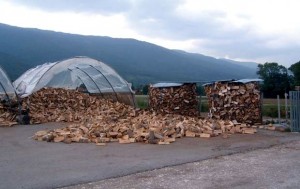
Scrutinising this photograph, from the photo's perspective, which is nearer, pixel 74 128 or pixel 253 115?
pixel 74 128

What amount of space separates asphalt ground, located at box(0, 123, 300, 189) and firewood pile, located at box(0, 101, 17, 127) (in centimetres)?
445

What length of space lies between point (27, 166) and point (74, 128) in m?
5.45

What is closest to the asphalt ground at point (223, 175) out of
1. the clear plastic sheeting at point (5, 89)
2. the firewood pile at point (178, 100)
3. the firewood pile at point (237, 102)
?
the firewood pile at point (237, 102)

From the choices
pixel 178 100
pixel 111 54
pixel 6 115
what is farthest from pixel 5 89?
pixel 111 54

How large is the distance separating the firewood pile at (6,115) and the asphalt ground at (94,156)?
445 cm

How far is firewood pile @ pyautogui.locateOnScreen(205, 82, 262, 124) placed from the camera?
16.7m

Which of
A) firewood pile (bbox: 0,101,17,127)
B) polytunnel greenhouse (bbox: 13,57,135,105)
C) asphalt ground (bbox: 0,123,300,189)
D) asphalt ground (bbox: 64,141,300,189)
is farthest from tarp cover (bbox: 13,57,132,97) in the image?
asphalt ground (bbox: 64,141,300,189)

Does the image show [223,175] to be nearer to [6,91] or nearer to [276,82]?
[6,91]

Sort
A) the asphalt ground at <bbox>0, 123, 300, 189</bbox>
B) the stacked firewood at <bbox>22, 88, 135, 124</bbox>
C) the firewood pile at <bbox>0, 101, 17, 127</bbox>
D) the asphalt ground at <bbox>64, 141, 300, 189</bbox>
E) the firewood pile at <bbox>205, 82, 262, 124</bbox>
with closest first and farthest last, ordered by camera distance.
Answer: the asphalt ground at <bbox>64, 141, 300, 189</bbox>
the asphalt ground at <bbox>0, 123, 300, 189</bbox>
the firewood pile at <bbox>205, 82, 262, 124</bbox>
the firewood pile at <bbox>0, 101, 17, 127</bbox>
the stacked firewood at <bbox>22, 88, 135, 124</bbox>

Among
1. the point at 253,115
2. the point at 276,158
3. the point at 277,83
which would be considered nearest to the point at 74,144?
the point at 276,158

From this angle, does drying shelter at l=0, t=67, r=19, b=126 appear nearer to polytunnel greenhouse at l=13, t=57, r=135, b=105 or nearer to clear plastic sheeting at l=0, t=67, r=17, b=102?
clear plastic sheeting at l=0, t=67, r=17, b=102

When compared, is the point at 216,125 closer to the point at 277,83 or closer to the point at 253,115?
the point at 253,115

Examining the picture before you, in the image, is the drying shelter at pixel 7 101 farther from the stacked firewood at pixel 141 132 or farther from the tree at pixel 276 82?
the tree at pixel 276 82

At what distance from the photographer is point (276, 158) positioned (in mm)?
9086
